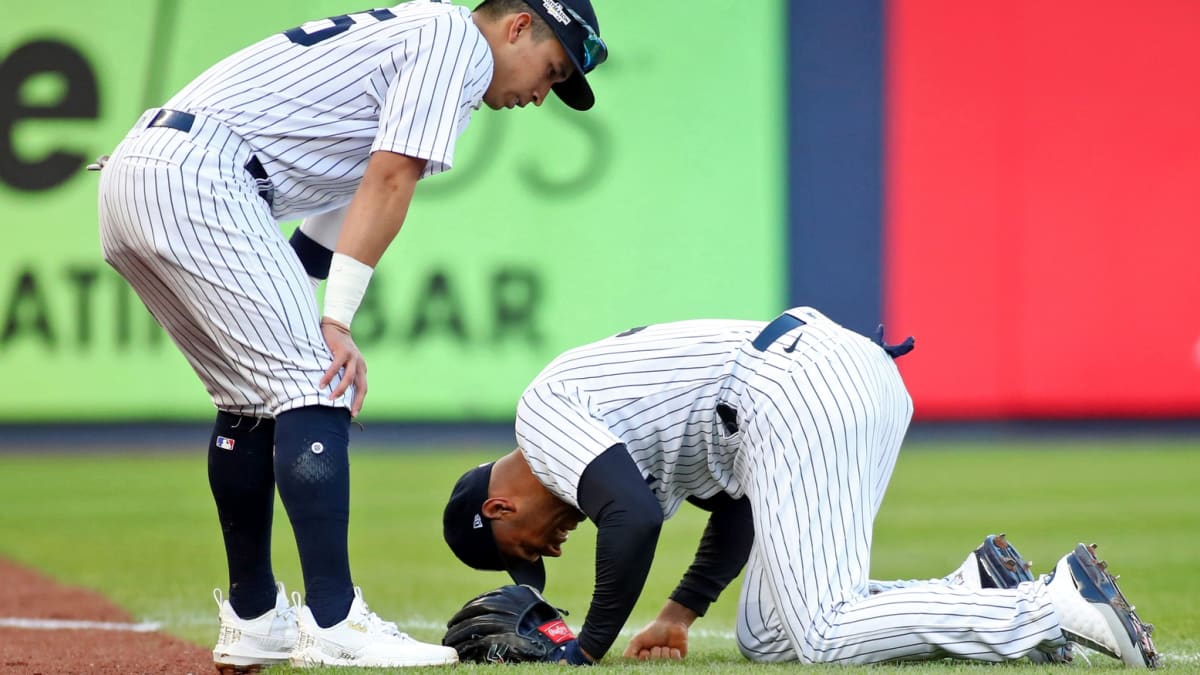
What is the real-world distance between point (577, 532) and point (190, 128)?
14.3 ft

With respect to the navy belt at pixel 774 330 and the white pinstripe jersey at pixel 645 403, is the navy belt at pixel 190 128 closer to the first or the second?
the white pinstripe jersey at pixel 645 403

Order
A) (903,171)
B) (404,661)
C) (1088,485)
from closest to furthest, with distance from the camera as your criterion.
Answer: (404,661) → (1088,485) → (903,171)

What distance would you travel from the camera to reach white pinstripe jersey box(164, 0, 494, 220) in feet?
9.39

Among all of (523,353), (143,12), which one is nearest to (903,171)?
(523,353)

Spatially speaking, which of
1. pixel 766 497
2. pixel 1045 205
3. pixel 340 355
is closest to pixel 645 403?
pixel 766 497

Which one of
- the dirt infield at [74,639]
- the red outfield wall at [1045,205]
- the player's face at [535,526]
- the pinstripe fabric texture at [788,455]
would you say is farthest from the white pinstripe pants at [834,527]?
the red outfield wall at [1045,205]

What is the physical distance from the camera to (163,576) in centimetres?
544

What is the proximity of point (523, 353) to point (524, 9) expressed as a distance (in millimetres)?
7186

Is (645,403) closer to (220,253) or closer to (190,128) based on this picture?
(220,253)

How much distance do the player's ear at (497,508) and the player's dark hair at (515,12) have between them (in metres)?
0.98

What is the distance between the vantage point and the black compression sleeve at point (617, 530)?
2.87 metres

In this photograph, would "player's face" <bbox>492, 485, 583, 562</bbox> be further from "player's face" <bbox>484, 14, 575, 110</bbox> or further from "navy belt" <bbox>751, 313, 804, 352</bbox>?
"player's face" <bbox>484, 14, 575, 110</bbox>

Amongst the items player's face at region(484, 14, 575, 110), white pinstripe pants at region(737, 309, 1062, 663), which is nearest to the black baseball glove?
white pinstripe pants at region(737, 309, 1062, 663)

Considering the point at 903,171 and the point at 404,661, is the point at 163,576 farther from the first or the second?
the point at 903,171
